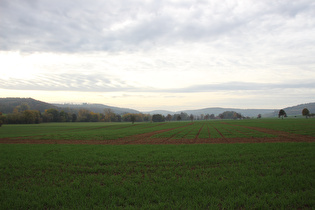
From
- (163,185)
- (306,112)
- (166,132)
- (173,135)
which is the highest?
(306,112)

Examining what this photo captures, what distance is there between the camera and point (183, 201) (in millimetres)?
7004

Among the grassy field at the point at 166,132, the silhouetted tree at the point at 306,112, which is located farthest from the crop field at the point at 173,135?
the silhouetted tree at the point at 306,112

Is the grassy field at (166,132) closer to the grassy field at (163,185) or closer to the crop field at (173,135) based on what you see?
the crop field at (173,135)

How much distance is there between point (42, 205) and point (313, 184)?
1254cm

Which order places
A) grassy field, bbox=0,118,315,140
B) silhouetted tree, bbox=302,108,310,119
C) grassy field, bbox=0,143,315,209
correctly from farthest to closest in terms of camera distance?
1. silhouetted tree, bbox=302,108,310,119
2. grassy field, bbox=0,118,315,140
3. grassy field, bbox=0,143,315,209

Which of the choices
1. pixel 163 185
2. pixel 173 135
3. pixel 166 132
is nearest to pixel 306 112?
pixel 166 132

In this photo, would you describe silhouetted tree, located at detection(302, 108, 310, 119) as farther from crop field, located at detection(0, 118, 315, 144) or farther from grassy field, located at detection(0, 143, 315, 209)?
→ grassy field, located at detection(0, 143, 315, 209)

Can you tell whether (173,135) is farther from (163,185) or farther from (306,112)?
(306,112)

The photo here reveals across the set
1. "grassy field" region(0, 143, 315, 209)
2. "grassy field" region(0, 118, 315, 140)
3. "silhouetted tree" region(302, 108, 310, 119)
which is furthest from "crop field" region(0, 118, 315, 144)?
"silhouetted tree" region(302, 108, 310, 119)

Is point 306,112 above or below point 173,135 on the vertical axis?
above

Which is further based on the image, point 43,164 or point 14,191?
point 43,164

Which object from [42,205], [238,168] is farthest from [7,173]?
[238,168]

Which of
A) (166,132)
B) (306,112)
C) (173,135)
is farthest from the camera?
(306,112)

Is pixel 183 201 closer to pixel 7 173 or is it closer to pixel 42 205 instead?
pixel 42 205
